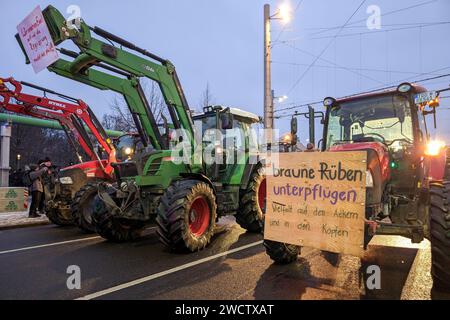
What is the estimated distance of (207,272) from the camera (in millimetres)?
4914

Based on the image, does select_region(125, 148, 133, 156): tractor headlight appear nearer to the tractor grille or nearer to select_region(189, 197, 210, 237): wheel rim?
the tractor grille

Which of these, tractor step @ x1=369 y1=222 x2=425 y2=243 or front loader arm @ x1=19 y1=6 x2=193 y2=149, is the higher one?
front loader arm @ x1=19 y1=6 x2=193 y2=149

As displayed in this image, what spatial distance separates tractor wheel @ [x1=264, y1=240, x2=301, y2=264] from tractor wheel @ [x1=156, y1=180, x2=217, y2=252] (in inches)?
57.8

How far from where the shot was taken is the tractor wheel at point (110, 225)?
6816mm

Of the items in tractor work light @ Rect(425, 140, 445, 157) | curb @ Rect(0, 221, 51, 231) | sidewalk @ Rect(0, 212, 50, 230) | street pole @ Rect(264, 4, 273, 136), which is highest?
street pole @ Rect(264, 4, 273, 136)

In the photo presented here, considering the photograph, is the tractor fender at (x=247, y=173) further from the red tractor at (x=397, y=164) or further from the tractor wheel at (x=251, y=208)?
the red tractor at (x=397, y=164)

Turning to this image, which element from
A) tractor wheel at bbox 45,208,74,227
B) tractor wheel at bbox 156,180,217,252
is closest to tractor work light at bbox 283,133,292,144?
tractor wheel at bbox 156,180,217,252

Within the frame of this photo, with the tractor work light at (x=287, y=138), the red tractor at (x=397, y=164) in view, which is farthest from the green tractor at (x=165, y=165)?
the red tractor at (x=397, y=164)

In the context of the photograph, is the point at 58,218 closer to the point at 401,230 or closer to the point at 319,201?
the point at 319,201

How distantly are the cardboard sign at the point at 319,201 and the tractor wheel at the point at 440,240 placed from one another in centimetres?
88

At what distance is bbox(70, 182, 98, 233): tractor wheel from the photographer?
26.6 ft
